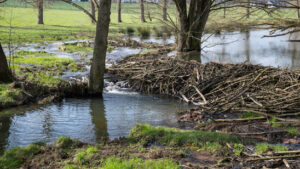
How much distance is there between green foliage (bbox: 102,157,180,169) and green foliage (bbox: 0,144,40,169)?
180 cm

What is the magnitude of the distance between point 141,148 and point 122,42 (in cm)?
2373

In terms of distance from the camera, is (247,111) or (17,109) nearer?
(247,111)

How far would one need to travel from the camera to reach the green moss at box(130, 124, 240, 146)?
7172mm

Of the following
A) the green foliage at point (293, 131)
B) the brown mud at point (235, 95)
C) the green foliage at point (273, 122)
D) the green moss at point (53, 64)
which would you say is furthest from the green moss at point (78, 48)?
the green foliage at point (293, 131)

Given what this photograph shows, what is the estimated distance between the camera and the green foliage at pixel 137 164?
5605 mm

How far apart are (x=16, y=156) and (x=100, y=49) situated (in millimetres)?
5775

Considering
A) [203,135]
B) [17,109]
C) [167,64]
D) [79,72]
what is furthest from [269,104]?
[79,72]

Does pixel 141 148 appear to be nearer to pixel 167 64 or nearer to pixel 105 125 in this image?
pixel 105 125

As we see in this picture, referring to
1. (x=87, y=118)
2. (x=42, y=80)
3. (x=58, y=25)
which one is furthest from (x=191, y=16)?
(x=58, y=25)

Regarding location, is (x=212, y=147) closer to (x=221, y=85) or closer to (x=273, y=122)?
(x=273, y=122)

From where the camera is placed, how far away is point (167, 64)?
1414 cm

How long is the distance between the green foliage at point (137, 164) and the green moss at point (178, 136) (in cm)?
136

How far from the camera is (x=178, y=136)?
293 inches

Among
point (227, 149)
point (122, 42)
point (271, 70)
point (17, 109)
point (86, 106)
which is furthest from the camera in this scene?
point (122, 42)
